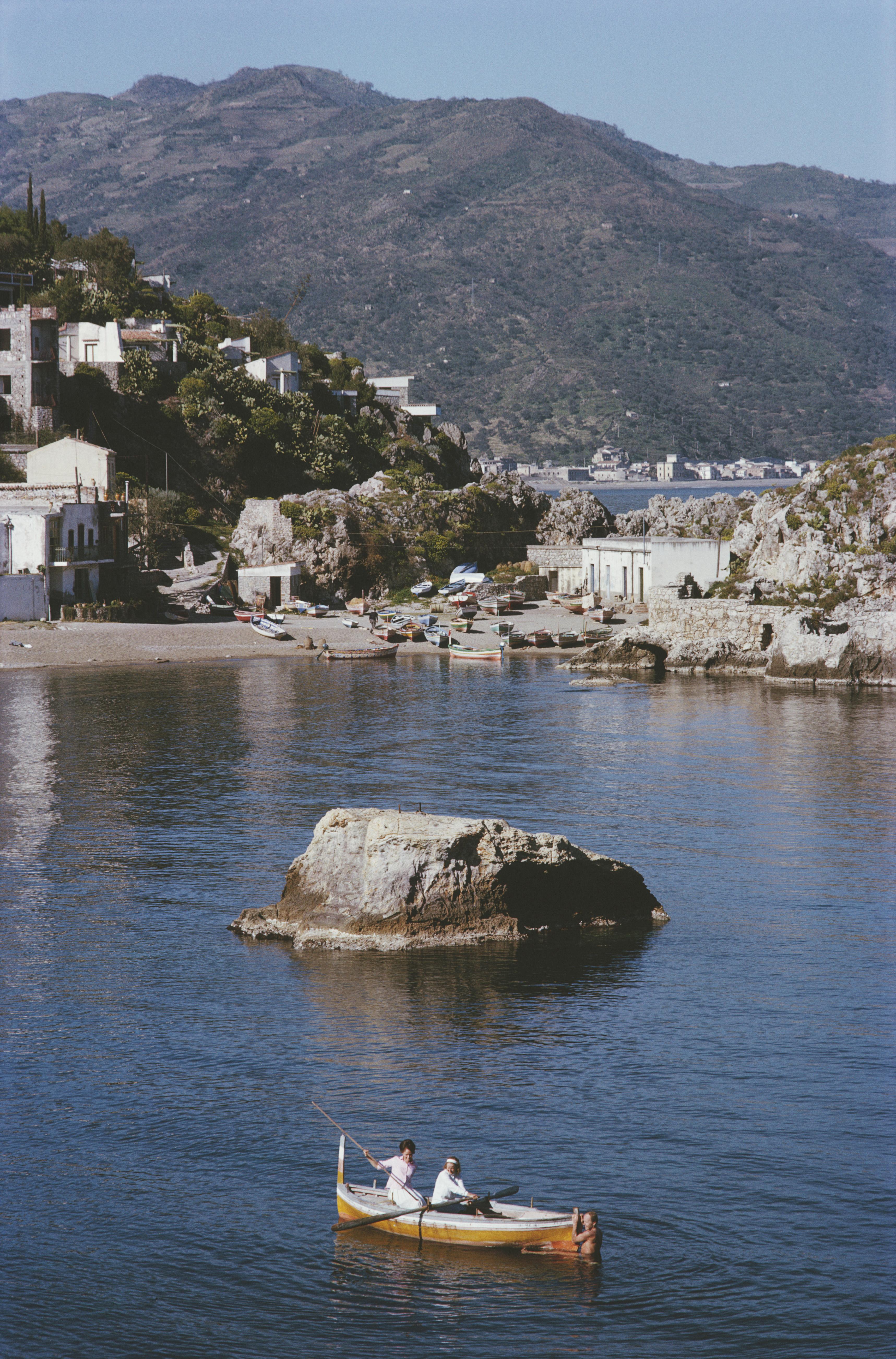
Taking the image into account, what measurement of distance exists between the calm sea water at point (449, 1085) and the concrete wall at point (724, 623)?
33592mm

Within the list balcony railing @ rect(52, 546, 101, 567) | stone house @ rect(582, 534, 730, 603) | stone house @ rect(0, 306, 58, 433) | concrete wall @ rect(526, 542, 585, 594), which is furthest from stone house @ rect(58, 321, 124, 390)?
stone house @ rect(582, 534, 730, 603)

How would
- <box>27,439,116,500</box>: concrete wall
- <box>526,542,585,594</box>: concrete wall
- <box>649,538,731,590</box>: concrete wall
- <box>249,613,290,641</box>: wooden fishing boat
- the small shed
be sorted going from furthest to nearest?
<box>526,542,585,594</box>: concrete wall, the small shed, <box>27,439,116,500</box>: concrete wall, <box>649,538,731,590</box>: concrete wall, <box>249,613,290,641</box>: wooden fishing boat

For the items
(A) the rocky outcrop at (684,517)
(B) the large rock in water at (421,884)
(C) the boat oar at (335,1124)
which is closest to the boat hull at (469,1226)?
(C) the boat oar at (335,1124)

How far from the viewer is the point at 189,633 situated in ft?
290

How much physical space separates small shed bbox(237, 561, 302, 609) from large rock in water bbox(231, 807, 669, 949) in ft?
218

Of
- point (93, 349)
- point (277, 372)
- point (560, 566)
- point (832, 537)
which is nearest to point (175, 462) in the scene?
point (93, 349)

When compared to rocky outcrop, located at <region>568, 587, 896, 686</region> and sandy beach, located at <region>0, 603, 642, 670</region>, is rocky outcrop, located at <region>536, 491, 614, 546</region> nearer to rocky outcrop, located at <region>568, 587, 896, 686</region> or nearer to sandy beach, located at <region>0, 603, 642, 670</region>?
sandy beach, located at <region>0, 603, 642, 670</region>

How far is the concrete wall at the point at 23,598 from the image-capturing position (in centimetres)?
8531

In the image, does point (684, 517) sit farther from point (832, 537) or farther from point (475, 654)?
point (475, 654)

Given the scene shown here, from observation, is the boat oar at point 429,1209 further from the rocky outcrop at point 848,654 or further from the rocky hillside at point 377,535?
the rocky hillside at point 377,535

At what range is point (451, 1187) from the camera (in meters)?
19.8

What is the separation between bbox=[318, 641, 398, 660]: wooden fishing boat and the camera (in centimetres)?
8581

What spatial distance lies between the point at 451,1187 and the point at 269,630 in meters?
71.8

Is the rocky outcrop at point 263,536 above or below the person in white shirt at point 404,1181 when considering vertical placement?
above
